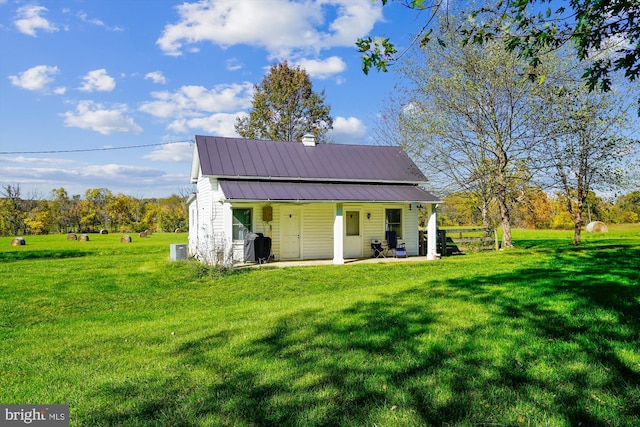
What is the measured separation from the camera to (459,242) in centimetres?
1933

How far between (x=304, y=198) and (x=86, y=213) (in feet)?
118

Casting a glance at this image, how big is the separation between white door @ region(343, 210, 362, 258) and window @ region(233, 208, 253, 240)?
13.6ft

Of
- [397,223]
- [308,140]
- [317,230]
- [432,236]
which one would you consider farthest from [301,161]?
[432,236]

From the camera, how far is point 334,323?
18.8ft

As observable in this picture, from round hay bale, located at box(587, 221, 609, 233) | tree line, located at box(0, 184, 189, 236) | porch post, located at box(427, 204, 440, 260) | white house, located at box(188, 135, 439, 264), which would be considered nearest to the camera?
white house, located at box(188, 135, 439, 264)

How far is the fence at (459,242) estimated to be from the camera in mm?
18562

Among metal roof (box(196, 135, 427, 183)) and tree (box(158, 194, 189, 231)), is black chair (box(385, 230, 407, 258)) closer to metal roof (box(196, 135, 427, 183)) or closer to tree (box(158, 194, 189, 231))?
metal roof (box(196, 135, 427, 183))

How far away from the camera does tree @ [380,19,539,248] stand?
17.4 m

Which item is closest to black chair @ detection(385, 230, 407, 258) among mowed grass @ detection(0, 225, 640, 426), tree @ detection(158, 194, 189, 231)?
mowed grass @ detection(0, 225, 640, 426)

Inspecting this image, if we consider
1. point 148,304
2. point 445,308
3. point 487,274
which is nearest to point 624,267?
point 487,274

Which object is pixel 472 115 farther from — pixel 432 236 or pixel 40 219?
pixel 40 219

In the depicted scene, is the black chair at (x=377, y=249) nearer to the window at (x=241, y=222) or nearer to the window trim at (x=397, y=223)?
the window trim at (x=397, y=223)

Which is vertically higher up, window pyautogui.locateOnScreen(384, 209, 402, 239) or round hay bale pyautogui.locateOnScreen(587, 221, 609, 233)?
window pyautogui.locateOnScreen(384, 209, 402, 239)

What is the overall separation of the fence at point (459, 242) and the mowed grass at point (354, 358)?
9.56 meters
